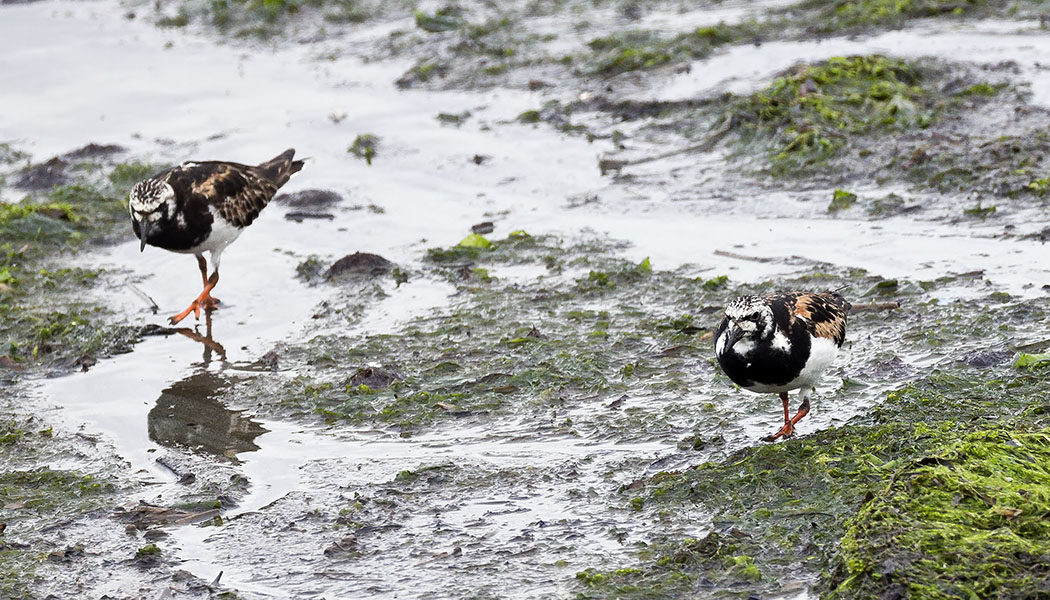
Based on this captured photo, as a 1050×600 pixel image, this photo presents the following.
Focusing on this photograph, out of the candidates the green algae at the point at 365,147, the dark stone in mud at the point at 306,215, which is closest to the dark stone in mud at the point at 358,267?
the dark stone in mud at the point at 306,215

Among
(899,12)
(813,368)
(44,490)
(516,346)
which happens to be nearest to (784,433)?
(813,368)

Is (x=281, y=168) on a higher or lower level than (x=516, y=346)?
higher

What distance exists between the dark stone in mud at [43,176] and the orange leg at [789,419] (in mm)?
8451

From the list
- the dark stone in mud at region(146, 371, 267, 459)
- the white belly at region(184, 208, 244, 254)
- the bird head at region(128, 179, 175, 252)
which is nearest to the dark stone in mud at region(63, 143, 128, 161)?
the white belly at region(184, 208, 244, 254)

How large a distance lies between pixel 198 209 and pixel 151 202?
36 centimetres

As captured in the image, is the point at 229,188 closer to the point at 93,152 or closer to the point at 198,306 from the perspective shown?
the point at 198,306

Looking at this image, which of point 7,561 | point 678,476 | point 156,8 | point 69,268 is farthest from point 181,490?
point 156,8

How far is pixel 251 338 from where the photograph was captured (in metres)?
8.68

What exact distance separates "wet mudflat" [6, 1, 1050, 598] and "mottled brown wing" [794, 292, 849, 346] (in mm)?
445

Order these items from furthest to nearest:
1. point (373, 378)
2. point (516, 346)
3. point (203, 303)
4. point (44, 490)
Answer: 1. point (203, 303)
2. point (516, 346)
3. point (373, 378)
4. point (44, 490)

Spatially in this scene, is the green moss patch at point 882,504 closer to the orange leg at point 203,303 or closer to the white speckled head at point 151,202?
the orange leg at point 203,303

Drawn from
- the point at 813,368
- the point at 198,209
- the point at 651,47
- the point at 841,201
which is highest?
the point at 651,47

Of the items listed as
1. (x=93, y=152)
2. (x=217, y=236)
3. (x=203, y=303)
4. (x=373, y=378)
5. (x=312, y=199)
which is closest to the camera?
(x=373, y=378)

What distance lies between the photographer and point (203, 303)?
921 cm
